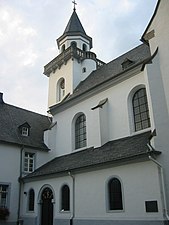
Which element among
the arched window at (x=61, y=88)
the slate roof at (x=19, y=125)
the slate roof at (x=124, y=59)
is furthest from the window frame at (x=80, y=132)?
the arched window at (x=61, y=88)

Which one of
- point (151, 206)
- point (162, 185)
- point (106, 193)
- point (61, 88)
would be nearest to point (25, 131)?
point (61, 88)

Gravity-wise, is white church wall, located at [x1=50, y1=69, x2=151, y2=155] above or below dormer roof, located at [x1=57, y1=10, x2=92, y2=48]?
below

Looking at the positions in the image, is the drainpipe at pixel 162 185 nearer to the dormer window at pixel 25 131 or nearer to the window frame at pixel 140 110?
the window frame at pixel 140 110

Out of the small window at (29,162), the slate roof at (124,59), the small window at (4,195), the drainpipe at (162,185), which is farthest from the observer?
the small window at (29,162)

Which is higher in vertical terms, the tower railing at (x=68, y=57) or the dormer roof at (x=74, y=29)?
the dormer roof at (x=74, y=29)

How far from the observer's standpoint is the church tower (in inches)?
997

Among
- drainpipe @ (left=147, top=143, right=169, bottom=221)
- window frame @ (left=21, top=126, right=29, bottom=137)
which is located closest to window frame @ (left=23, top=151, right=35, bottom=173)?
window frame @ (left=21, top=126, right=29, bottom=137)

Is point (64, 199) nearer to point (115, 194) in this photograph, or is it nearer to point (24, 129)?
point (115, 194)

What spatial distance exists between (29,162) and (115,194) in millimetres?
9681

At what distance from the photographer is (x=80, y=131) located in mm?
20000

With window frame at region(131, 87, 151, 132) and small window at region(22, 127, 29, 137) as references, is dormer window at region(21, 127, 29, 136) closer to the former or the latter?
small window at region(22, 127, 29, 137)

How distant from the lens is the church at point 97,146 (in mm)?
11945

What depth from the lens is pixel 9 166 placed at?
19.2m

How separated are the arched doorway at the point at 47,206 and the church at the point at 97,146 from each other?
62 millimetres
